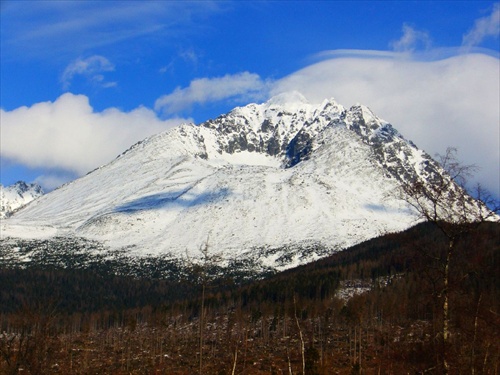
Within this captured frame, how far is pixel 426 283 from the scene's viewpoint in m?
25.3

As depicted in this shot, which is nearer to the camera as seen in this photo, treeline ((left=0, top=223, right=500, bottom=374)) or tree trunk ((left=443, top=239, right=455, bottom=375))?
tree trunk ((left=443, top=239, right=455, bottom=375))

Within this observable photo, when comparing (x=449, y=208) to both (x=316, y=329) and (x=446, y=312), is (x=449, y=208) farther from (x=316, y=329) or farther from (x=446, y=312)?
(x=316, y=329)

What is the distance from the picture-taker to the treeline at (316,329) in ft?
81.5

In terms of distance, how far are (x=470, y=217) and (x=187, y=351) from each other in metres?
118

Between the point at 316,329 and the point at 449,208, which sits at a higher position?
the point at 449,208

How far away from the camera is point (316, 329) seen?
152000 mm

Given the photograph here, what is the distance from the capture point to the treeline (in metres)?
24.8

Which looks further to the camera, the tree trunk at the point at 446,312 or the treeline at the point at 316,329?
the treeline at the point at 316,329

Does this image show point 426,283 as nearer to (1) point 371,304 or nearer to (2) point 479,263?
(2) point 479,263

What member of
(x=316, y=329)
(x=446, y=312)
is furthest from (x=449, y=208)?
(x=316, y=329)

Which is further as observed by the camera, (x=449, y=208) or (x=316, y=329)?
(x=316, y=329)

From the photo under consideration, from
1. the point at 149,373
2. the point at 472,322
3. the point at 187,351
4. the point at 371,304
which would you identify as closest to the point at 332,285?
the point at 371,304

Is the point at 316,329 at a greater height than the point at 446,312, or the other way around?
the point at 446,312

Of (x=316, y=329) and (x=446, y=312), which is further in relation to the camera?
(x=316, y=329)
